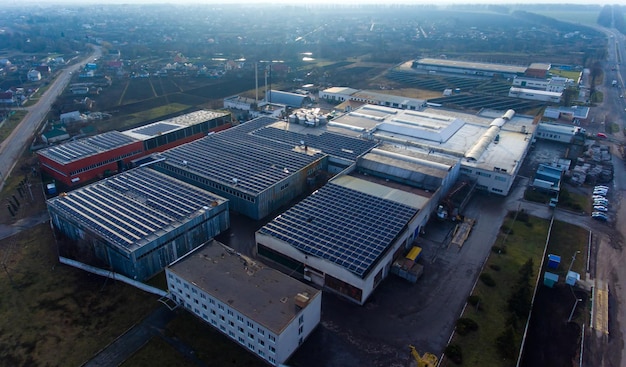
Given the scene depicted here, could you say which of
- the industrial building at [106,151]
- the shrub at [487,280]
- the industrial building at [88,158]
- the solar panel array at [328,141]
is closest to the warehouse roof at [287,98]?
the solar panel array at [328,141]

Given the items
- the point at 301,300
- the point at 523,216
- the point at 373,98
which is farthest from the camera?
the point at 373,98

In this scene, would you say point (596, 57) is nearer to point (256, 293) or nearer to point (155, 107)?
point (155, 107)

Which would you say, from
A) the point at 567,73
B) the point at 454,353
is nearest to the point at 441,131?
the point at 454,353

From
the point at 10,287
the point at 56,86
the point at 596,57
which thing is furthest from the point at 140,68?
the point at 596,57

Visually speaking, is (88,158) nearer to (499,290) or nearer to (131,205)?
(131,205)

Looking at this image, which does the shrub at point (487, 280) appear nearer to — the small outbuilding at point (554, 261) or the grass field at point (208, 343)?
the small outbuilding at point (554, 261)

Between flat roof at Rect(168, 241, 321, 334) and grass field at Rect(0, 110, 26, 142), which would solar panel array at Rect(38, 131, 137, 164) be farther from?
flat roof at Rect(168, 241, 321, 334)
